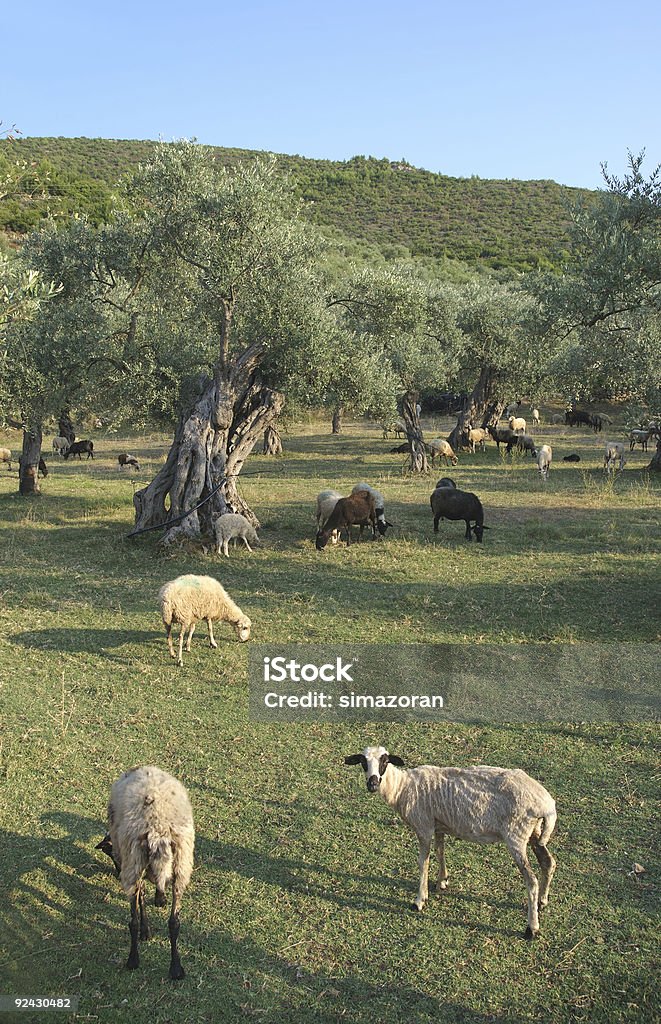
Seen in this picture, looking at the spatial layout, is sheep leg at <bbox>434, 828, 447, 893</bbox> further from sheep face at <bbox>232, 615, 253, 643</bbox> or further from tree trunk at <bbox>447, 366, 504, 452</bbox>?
tree trunk at <bbox>447, 366, 504, 452</bbox>

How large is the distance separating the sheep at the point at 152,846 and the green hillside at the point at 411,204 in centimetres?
7219

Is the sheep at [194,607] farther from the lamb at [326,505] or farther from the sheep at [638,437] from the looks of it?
the sheep at [638,437]

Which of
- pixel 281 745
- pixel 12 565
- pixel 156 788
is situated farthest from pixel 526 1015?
pixel 12 565

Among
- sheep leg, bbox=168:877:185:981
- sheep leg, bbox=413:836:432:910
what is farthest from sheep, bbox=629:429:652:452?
sheep leg, bbox=168:877:185:981

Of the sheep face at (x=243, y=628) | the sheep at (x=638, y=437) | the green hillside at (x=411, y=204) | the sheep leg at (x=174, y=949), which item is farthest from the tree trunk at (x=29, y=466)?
the green hillside at (x=411, y=204)

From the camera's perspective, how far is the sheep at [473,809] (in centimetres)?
606

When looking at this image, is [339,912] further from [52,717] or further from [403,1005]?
[52,717]

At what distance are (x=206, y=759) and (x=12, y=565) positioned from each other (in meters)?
10.2

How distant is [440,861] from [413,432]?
85.2 ft

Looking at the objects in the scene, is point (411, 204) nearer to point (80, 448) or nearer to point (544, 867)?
point (80, 448)

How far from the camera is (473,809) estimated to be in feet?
20.6

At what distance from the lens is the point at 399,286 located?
20875mm

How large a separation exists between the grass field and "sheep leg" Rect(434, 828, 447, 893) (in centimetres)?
10

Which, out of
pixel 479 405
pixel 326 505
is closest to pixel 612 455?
pixel 479 405
